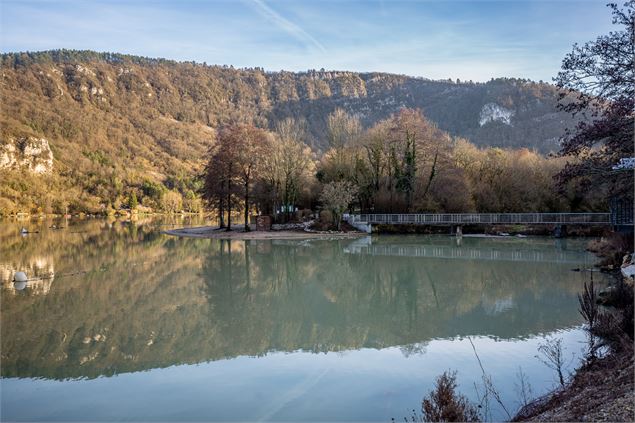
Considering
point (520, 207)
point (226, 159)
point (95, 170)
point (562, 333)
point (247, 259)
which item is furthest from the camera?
point (95, 170)

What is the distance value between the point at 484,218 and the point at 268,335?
2975 cm

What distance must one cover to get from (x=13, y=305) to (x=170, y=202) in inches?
3676

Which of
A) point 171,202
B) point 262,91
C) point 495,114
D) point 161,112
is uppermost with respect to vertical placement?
point 262,91

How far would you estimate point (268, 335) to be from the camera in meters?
10.4

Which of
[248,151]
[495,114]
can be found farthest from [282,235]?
[495,114]

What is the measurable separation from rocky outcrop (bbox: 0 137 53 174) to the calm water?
267 ft

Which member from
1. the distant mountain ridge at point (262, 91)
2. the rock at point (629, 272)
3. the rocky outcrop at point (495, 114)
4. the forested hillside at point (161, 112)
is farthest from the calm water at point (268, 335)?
the distant mountain ridge at point (262, 91)

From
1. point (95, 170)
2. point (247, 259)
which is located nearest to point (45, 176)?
point (95, 170)

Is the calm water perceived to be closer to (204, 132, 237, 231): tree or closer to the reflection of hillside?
the reflection of hillside

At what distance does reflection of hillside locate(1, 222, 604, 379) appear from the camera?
9461 millimetres

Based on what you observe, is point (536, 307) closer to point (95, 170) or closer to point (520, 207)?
point (520, 207)

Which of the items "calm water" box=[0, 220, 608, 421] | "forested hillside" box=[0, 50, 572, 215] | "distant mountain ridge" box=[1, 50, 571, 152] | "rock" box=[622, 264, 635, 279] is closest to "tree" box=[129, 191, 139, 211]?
"forested hillside" box=[0, 50, 572, 215]

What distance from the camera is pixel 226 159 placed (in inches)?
1476

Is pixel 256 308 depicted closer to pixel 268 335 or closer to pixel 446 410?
pixel 268 335
